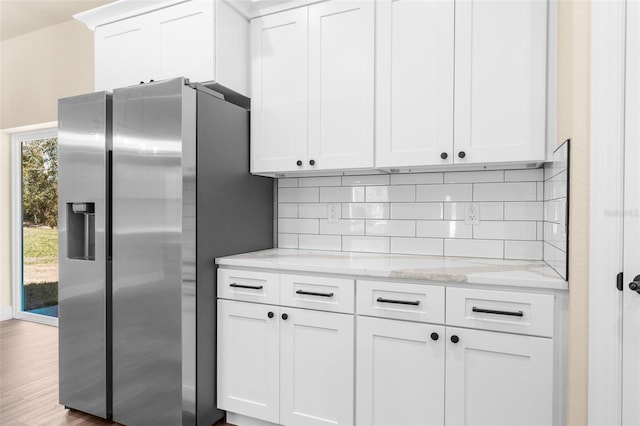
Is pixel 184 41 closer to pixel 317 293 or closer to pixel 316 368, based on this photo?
pixel 317 293

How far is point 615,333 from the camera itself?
131 cm

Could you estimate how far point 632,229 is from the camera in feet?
4.15

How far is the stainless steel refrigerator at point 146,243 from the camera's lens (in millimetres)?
1979

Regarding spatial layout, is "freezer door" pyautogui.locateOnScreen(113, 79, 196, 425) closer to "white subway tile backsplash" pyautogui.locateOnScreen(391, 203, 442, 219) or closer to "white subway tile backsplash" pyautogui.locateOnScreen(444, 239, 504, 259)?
"white subway tile backsplash" pyautogui.locateOnScreen(391, 203, 442, 219)

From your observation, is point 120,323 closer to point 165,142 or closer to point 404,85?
point 165,142

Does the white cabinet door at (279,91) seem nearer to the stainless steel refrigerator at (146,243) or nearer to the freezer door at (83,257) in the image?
the stainless steel refrigerator at (146,243)

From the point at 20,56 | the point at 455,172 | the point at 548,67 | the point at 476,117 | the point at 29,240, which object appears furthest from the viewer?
the point at 29,240

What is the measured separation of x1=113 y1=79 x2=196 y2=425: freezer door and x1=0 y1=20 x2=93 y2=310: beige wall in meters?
1.93

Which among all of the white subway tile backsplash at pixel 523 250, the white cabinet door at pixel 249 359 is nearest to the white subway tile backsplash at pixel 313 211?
the white cabinet door at pixel 249 359

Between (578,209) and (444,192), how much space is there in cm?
94

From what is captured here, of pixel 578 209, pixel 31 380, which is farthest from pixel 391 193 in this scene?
pixel 31 380

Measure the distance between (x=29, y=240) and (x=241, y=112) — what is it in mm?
3419

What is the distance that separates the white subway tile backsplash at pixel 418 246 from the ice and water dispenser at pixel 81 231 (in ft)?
5.89

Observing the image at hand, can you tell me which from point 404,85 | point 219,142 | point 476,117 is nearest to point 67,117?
point 219,142
